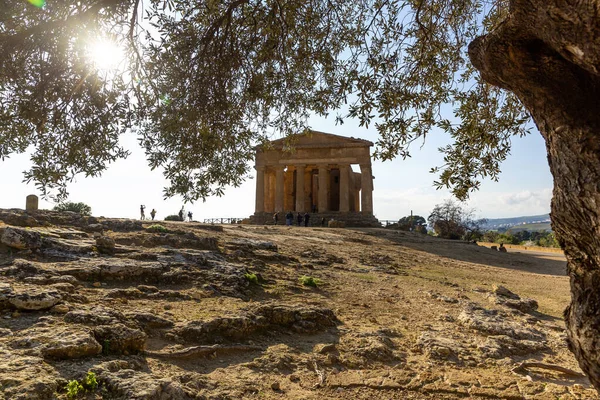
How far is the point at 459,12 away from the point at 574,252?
5.13 metres

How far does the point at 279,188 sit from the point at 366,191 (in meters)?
7.88

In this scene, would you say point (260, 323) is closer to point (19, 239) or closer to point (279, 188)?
point (19, 239)

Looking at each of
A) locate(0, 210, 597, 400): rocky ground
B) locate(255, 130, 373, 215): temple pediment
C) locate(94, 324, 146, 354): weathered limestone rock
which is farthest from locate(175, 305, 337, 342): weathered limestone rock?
locate(255, 130, 373, 215): temple pediment

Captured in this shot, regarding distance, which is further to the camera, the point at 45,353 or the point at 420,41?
the point at 420,41

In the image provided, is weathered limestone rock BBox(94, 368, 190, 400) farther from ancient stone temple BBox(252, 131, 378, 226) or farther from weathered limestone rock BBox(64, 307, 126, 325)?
ancient stone temple BBox(252, 131, 378, 226)

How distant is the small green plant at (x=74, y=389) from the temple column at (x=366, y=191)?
34704 millimetres

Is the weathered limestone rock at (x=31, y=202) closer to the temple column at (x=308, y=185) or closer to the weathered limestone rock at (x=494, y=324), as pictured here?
the weathered limestone rock at (x=494, y=324)

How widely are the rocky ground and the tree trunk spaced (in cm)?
224

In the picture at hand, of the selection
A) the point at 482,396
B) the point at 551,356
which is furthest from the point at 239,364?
the point at 551,356

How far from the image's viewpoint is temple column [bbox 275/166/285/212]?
39.1m

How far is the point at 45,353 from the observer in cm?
377

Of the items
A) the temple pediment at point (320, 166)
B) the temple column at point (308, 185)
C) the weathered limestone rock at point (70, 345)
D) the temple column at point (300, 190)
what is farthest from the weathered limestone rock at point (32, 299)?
the temple column at point (308, 185)

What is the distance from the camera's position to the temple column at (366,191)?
3762 cm

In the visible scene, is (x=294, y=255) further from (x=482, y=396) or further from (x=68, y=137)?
(x=482, y=396)
